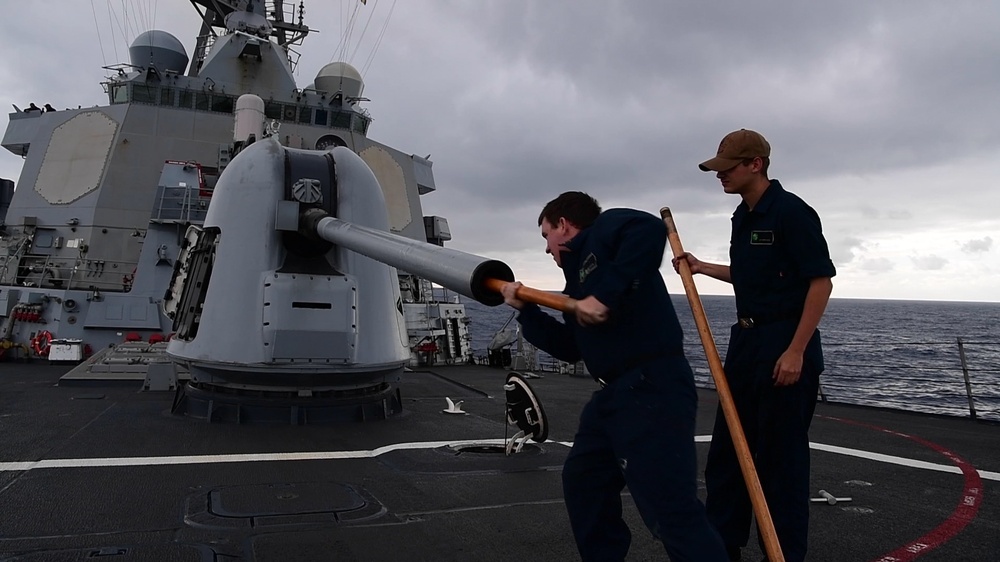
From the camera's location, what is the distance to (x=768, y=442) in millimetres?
2533

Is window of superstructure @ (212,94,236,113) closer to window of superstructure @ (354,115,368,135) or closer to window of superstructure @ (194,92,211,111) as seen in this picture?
window of superstructure @ (194,92,211,111)

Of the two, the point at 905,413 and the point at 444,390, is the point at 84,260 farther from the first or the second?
the point at 905,413

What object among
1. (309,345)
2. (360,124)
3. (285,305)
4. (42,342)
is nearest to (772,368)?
(309,345)

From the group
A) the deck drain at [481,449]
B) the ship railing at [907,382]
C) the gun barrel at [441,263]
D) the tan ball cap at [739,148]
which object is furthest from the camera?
the ship railing at [907,382]

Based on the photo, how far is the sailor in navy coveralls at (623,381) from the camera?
1858 millimetres

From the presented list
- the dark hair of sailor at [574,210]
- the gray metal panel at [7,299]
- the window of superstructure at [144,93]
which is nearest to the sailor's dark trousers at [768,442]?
the dark hair of sailor at [574,210]

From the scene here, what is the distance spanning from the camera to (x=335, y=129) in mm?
17641

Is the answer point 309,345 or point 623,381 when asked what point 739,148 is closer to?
point 623,381

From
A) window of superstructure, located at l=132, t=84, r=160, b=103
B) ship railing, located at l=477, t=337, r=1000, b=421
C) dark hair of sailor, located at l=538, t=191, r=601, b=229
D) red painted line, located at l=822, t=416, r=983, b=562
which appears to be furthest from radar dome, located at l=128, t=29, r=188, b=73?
red painted line, located at l=822, t=416, r=983, b=562

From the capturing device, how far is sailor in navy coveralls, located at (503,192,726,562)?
186cm

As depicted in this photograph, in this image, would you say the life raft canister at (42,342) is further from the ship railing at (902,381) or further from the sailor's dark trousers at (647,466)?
the sailor's dark trousers at (647,466)

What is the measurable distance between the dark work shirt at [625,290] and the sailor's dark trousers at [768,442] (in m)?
0.70

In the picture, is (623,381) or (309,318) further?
(309,318)

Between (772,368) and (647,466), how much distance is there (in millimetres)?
867
